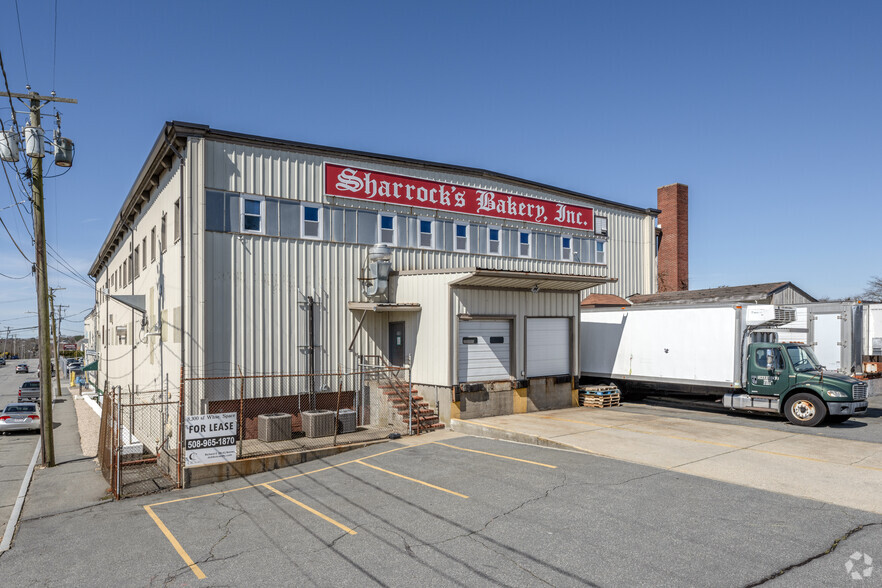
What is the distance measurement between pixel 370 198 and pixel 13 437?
25.2m

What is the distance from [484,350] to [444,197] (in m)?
6.94

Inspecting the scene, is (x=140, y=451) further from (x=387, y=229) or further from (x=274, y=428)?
(x=387, y=229)

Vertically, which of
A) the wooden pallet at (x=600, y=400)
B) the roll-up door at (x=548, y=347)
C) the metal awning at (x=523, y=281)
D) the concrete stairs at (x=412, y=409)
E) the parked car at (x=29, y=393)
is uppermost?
the metal awning at (x=523, y=281)

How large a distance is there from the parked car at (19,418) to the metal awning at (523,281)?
27.3m

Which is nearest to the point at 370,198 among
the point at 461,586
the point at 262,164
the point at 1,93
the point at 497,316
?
the point at 262,164

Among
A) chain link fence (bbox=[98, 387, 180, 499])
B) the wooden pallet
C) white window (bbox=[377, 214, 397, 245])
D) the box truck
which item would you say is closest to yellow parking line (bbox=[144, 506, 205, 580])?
chain link fence (bbox=[98, 387, 180, 499])

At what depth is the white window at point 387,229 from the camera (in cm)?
2192

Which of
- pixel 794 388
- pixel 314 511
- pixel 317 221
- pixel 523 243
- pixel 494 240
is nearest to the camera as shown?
pixel 314 511

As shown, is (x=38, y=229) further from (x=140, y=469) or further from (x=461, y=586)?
(x=461, y=586)

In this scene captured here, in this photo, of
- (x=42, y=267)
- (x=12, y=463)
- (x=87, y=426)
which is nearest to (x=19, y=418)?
(x=87, y=426)

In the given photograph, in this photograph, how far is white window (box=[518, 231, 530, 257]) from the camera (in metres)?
26.0

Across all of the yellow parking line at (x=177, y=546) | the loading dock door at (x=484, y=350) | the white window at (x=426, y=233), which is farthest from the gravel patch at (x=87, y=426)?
the loading dock door at (x=484, y=350)

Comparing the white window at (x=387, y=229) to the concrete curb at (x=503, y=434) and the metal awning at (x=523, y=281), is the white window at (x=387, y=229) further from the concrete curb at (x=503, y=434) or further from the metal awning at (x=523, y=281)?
the concrete curb at (x=503, y=434)

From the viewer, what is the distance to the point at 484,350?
1983 centimetres
